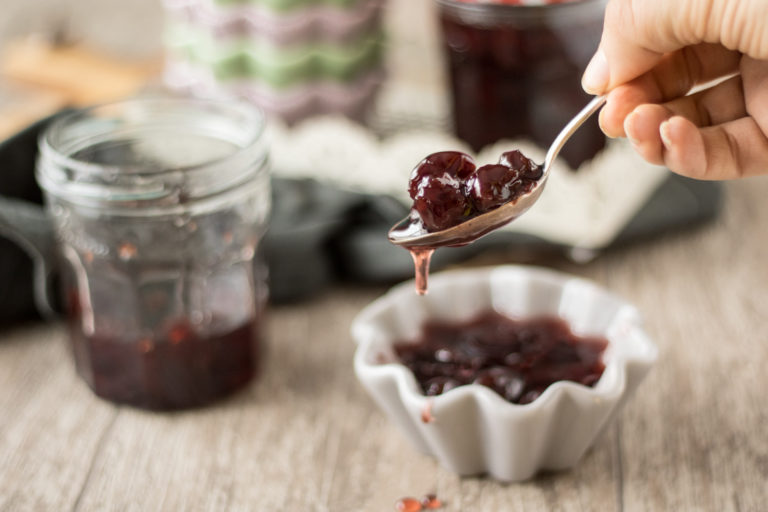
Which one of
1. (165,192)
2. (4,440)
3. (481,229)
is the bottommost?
(4,440)

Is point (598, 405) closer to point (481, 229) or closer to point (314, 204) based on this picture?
point (481, 229)

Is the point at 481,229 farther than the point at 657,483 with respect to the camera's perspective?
No

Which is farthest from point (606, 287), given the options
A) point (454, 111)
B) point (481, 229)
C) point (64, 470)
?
point (64, 470)

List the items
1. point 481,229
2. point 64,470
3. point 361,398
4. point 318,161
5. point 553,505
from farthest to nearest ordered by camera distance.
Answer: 1. point 318,161
2. point 361,398
3. point 64,470
4. point 553,505
5. point 481,229

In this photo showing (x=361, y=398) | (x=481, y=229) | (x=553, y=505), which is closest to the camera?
(x=481, y=229)

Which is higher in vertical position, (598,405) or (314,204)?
(598,405)

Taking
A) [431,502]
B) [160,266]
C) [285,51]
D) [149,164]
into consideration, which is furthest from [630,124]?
[285,51]

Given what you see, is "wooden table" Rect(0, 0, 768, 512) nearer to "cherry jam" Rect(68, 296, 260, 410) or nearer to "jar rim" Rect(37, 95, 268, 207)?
"cherry jam" Rect(68, 296, 260, 410)
